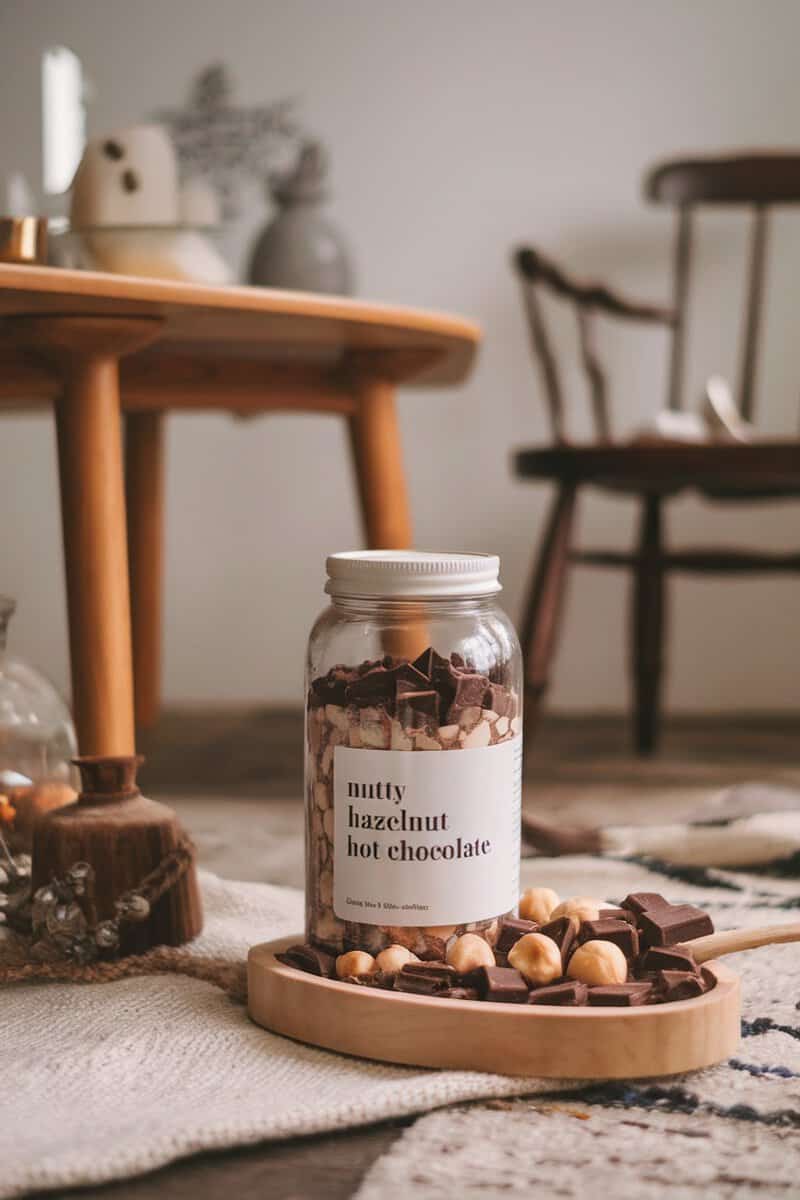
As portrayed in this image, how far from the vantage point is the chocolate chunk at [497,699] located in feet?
2.40

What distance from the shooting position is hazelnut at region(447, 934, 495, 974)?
2.26 feet

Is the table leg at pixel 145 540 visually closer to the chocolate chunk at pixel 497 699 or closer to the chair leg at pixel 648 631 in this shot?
the chair leg at pixel 648 631

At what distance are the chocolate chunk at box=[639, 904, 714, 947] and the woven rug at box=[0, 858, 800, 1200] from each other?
0.06 meters

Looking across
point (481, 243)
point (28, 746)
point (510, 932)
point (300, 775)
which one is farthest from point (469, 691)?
point (481, 243)

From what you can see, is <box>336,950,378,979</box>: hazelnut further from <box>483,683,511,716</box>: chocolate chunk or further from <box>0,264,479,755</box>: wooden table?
<box>0,264,479,755</box>: wooden table

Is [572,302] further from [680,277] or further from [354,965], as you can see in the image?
[354,965]

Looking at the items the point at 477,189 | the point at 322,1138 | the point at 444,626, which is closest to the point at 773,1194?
the point at 322,1138

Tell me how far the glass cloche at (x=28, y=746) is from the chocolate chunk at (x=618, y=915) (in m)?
0.40

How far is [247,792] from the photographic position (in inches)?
62.3

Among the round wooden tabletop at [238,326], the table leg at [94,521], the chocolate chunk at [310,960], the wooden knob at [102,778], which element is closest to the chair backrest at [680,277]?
the round wooden tabletop at [238,326]

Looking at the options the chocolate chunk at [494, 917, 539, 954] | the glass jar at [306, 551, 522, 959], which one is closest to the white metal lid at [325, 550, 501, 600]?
the glass jar at [306, 551, 522, 959]

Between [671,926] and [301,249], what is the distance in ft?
2.87

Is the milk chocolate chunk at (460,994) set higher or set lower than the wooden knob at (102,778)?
lower

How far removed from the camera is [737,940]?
732 mm
